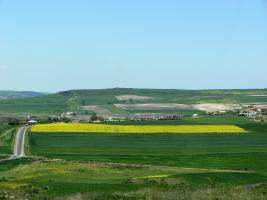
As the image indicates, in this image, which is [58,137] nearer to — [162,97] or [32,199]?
[32,199]

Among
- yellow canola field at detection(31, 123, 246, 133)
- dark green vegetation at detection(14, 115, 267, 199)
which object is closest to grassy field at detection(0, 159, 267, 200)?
dark green vegetation at detection(14, 115, 267, 199)

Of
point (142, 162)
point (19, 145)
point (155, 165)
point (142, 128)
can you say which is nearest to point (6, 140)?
point (19, 145)

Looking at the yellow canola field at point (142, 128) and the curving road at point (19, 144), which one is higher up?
the yellow canola field at point (142, 128)

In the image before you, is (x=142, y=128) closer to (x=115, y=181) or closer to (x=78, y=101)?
(x=115, y=181)

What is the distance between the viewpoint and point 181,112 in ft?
447

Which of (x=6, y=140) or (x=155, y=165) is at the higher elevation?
(x=6, y=140)

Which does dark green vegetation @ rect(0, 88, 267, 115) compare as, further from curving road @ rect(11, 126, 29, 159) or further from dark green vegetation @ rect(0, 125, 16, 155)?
Answer: curving road @ rect(11, 126, 29, 159)

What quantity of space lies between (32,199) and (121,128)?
50.9m

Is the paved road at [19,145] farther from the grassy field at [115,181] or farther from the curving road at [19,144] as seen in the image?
the grassy field at [115,181]

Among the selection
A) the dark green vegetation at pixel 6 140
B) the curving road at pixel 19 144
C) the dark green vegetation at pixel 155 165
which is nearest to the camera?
the dark green vegetation at pixel 155 165

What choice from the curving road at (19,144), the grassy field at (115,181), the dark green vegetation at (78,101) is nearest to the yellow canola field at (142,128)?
the curving road at (19,144)

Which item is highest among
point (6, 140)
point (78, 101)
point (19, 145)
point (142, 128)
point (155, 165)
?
point (78, 101)

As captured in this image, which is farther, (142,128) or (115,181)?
(142,128)

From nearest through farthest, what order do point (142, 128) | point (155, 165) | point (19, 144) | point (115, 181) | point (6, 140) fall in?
point (115, 181) < point (155, 165) < point (19, 144) < point (6, 140) < point (142, 128)
